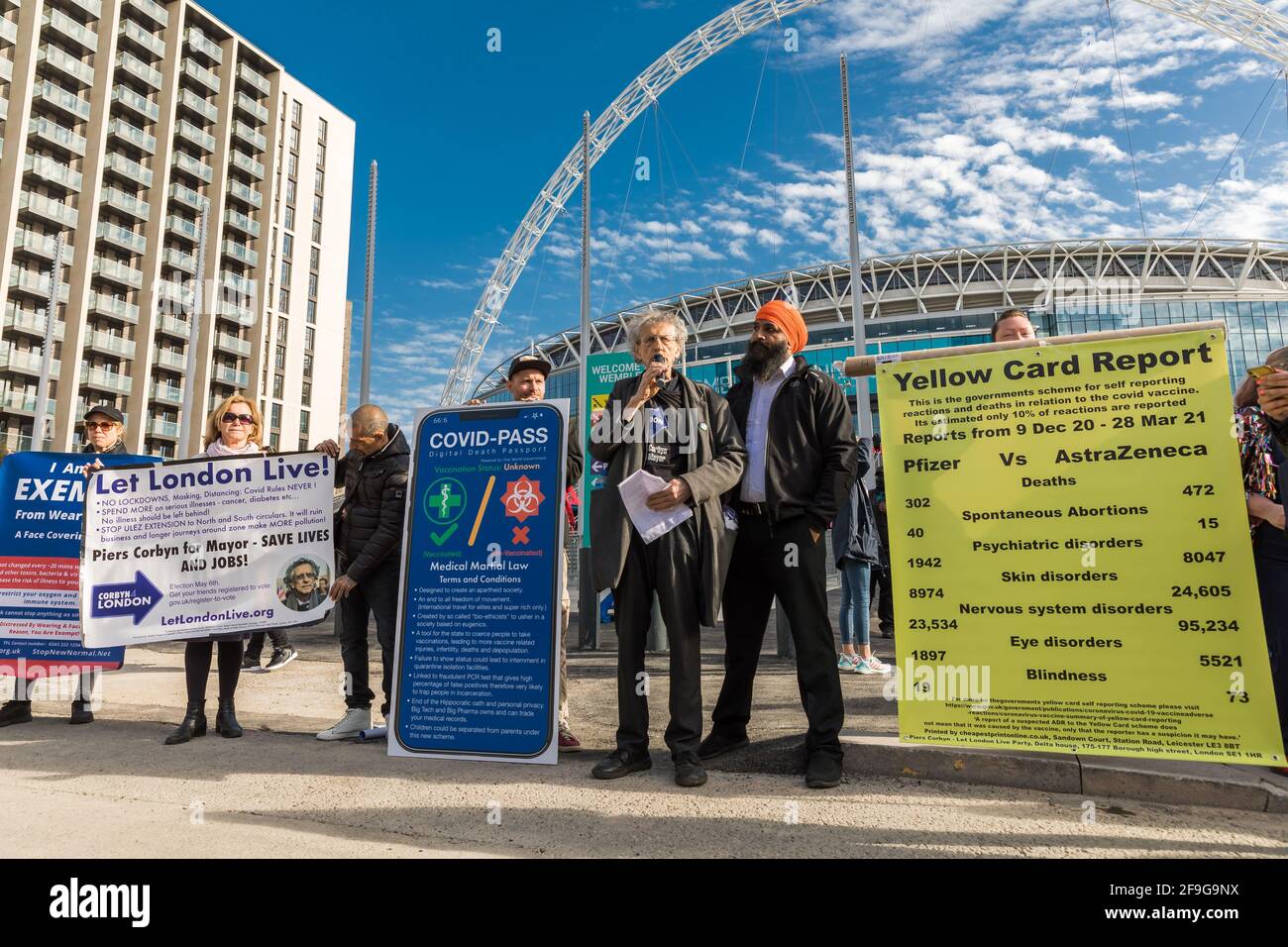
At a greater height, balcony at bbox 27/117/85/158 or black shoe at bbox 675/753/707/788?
balcony at bbox 27/117/85/158

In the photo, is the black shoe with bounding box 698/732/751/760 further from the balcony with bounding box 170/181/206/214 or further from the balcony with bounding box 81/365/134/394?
the balcony with bounding box 170/181/206/214

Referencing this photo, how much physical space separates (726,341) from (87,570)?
73.5 meters

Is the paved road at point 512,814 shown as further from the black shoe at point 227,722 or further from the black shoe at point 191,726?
the black shoe at point 227,722

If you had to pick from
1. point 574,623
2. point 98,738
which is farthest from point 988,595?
point 574,623

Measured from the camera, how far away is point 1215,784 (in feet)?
9.60

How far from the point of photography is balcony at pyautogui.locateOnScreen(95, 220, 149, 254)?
5097cm

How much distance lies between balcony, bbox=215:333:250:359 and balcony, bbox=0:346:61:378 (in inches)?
470

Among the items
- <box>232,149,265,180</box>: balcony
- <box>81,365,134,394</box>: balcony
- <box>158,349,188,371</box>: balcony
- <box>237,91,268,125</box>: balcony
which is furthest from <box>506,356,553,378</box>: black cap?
<box>237,91,268,125</box>: balcony

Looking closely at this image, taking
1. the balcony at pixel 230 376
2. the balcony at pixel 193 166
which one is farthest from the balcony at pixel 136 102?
the balcony at pixel 230 376

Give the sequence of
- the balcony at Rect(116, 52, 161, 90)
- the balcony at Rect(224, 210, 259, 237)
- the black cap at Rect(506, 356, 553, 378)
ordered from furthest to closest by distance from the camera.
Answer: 1. the balcony at Rect(224, 210, 259, 237)
2. the balcony at Rect(116, 52, 161, 90)
3. the black cap at Rect(506, 356, 553, 378)

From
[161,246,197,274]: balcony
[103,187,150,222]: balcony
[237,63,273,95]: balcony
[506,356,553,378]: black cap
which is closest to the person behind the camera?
[506,356,553,378]: black cap

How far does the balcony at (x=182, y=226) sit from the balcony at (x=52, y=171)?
5.78 m

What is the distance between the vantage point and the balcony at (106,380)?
5003 centimetres
